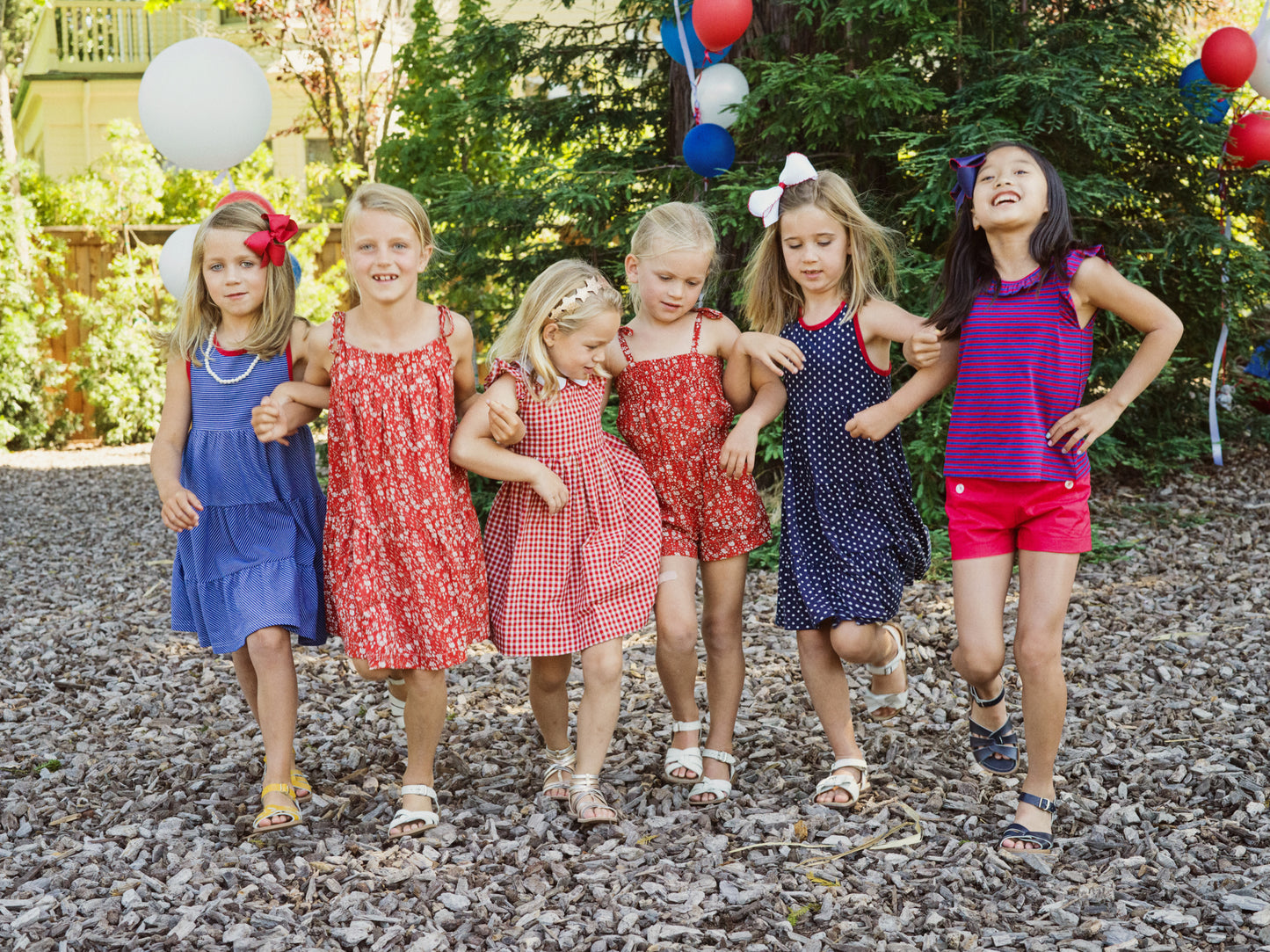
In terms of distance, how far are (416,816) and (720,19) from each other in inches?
133

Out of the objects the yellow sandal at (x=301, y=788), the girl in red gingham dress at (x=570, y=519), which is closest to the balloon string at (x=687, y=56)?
the girl in red gingham dress at (x=570, y=519)

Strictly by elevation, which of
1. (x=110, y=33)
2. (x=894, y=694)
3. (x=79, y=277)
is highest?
(x=110, y=33)

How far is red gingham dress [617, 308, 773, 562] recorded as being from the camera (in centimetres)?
297

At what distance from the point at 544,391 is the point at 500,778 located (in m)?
1.09

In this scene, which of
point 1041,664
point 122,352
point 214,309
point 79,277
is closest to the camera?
point 1041,664

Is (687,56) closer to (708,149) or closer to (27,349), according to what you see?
(708,149)

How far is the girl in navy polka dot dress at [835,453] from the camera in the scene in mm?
2871

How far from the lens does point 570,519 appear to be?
289 cm

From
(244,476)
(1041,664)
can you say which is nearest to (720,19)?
(244,476)

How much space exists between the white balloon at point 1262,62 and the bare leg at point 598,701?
14.6 ft

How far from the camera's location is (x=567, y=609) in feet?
9.39

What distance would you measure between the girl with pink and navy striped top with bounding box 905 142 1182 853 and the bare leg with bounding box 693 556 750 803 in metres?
0.58

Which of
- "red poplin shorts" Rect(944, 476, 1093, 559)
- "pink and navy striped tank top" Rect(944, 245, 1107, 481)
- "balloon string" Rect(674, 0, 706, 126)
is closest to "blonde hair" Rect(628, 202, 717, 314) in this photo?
"pink and navy striped tank top" Rect(944, 245, 1107, 481)

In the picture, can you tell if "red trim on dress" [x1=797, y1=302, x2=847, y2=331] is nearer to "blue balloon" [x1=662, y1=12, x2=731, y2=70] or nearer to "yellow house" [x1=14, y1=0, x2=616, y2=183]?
"blue balloon" [x1=662, y1=12, x2=731, y2=70]
